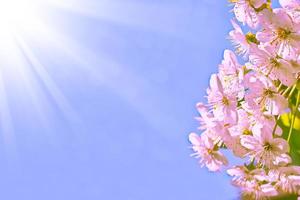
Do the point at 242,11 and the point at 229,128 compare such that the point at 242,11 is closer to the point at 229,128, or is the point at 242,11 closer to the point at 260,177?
the point at 229,128

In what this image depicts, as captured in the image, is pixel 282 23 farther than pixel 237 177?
No

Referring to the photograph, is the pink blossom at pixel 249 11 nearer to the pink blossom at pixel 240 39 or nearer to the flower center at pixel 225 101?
the pink blossom at pixel 240 39

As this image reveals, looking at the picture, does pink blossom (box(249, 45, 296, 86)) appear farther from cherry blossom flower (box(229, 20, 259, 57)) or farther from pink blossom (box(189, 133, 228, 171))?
pink blossom (box(189, 133, 228, 171))

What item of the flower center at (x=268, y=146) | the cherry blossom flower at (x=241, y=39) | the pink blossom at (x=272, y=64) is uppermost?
the cherry blossom flower at (x=241, y=39)

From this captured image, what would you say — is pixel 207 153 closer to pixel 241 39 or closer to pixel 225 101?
pixel 225 101

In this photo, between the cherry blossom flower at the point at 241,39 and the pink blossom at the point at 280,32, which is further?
the cherry blossom flower at the point at 241,39

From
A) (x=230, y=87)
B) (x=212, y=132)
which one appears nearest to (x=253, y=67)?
(x=230, y=87)

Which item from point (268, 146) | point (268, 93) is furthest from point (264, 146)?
point (268, 93)

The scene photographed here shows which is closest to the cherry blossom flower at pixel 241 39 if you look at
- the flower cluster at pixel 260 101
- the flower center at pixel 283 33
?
the flower cluster at pixel 260 101

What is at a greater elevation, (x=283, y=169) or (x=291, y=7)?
(x=291, y=7)

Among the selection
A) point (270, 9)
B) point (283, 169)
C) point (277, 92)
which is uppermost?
point (270, 9)
